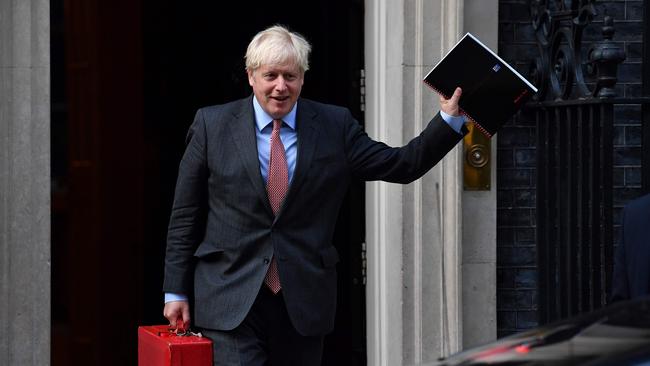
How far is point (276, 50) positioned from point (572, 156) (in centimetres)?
211

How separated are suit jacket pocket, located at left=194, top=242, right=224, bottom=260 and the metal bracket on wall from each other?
7.44 ft

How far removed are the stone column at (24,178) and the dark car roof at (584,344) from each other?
3855 millimetres

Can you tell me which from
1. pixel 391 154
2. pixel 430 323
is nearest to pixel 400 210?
pixel 430 323

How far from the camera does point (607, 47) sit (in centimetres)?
653

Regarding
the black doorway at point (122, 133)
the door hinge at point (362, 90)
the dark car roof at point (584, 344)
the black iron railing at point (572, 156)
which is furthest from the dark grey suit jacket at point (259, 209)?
the black doorway at point (122, 133)

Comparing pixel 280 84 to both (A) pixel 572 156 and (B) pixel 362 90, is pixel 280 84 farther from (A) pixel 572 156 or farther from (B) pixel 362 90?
(B) pixel 362 90

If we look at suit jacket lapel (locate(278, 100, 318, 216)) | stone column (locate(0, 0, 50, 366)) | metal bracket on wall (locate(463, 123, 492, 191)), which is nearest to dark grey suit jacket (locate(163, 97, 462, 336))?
suit jacket lapel (locate(278, 100, 318, 216))

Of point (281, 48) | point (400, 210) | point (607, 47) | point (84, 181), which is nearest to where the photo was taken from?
point (281, 48)

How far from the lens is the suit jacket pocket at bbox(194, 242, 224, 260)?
5.53 meters

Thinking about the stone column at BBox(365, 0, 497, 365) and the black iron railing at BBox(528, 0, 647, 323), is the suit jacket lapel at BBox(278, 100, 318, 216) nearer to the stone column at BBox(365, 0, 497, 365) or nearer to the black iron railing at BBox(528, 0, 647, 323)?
the black iron railing at BBox(528, 0, 647, 323)

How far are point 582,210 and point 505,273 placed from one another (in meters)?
0.88

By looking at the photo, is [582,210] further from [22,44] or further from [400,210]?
[22,44]

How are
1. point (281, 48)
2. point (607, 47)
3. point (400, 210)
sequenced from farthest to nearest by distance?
point (400, 210), point (607, 47), point (281, 48)

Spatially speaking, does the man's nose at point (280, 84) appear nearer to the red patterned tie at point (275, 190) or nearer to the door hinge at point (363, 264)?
the red patterned tie at point (275, 190)
